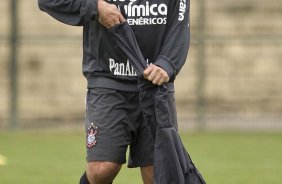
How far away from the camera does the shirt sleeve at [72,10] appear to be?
7.03 meters

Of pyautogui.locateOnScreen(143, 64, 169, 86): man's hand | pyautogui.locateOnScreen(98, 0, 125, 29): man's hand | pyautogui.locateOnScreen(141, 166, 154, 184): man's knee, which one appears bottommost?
pyautogui.locateOnScreen(141, 166, 154, 184): man's knee

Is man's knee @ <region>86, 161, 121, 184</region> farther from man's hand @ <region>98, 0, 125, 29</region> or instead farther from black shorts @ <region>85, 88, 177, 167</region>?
man's hand @ <region>98, 0, 125, 29</region>

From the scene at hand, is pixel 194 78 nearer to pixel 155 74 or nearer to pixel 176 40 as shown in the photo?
pixel 176 40

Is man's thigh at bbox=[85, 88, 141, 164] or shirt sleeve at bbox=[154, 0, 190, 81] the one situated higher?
shirt sleeve at bbox=[154, 0, 190, 81]

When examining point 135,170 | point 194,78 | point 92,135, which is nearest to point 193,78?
point 194,78

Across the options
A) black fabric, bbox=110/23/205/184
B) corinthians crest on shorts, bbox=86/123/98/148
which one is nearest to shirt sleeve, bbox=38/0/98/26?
black fabric, bbox=110/23/205/184

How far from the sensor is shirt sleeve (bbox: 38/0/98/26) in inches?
277

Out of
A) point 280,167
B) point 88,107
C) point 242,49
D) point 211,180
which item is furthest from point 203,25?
point 88,107

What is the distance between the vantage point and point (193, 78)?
17.4 metres

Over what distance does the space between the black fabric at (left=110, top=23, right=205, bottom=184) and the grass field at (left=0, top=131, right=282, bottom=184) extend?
3.25m

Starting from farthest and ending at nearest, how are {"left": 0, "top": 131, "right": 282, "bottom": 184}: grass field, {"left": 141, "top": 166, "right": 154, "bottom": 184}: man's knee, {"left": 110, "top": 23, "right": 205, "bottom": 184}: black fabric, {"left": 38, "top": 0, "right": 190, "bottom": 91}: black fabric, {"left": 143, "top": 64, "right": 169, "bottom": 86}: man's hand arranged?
{"left": 0, "top": 131, "right": 282, "bottom": 184}: grass field, {"left": 141, "top": 166, "right": 154, "bottom": 184}: man's knee, {"left": 38, "top": 0, "right": 190, "bottom": 91}: black fabric, {"left": 143, "top": 64, "right": 169, "bottom": 86}: man's hand, {"left": 110, "top": 23, "right": 205, "bottom": 184}: black fabric

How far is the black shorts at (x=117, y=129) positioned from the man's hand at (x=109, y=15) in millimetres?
526

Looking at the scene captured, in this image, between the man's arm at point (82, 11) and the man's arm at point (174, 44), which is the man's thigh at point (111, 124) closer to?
the man's arm at point (174, 44)

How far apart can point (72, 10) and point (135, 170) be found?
4.60 meters
